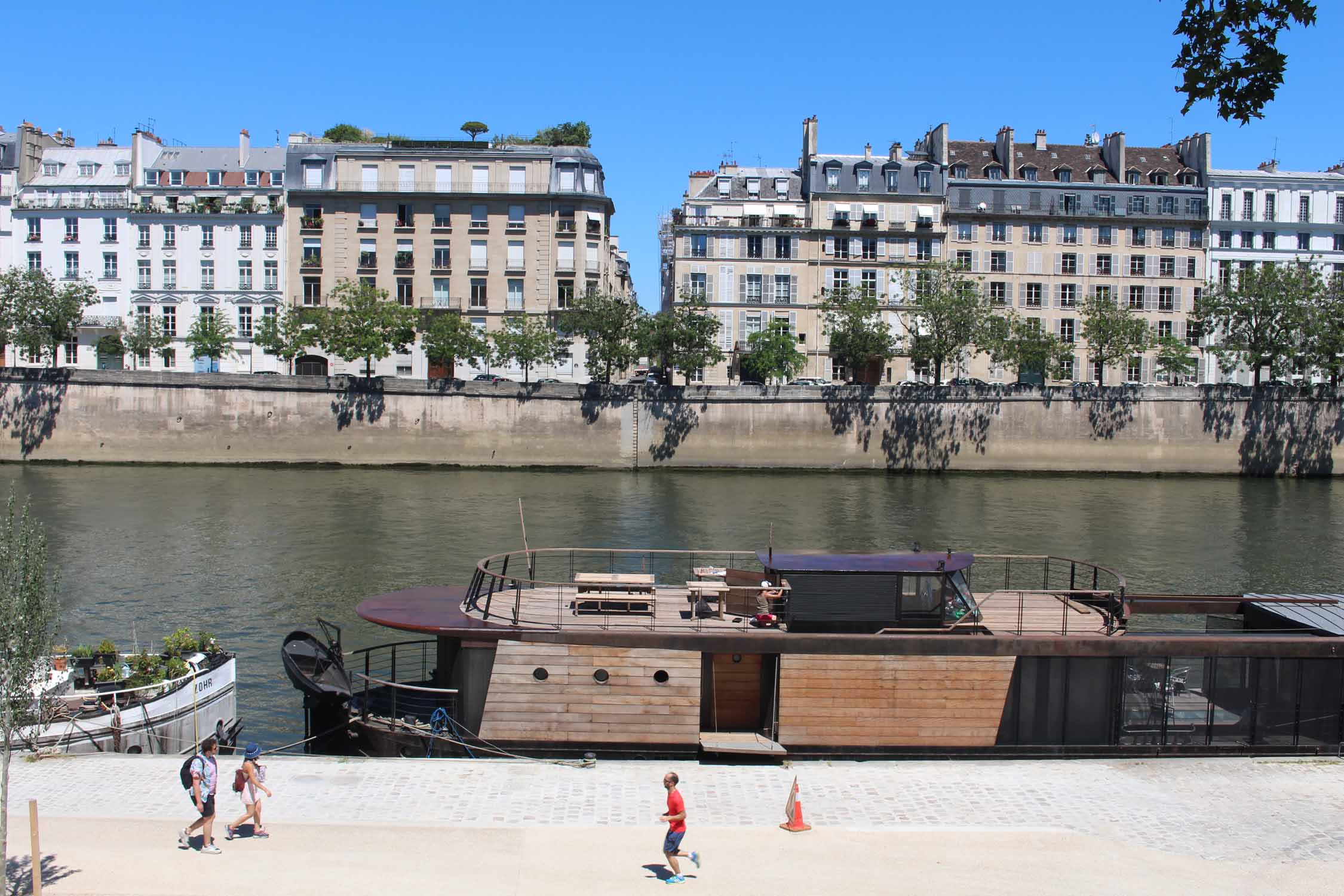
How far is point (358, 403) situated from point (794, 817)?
5399cm

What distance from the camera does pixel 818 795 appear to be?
51.6 feet

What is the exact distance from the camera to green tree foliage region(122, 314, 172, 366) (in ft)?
223

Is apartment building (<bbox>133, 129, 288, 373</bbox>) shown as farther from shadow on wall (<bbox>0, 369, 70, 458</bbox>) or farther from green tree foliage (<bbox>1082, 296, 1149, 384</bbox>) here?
green tree foliage (<bbox>1082, 296, 1149, 384</bbox>)

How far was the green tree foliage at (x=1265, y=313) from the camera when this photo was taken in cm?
6550

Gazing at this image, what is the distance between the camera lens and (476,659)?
17562 mm

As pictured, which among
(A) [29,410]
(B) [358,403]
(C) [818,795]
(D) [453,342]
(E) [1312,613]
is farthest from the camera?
(D) [453,342]

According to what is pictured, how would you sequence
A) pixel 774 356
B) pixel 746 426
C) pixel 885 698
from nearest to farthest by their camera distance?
pixel 885 698 → pixel 746 426 → pixel 774 356

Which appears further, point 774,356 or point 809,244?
point 809,244

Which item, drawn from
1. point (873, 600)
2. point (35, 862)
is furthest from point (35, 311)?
point (873, 600)

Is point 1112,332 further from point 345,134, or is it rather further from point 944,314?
point 345,134

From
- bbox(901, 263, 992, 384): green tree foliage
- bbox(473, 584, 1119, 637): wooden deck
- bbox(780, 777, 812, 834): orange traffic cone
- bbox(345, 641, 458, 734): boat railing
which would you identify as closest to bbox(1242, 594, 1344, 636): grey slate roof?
bbox(473, 584, 1119, 637): wooden deck

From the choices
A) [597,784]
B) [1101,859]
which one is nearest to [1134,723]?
[1101,859]

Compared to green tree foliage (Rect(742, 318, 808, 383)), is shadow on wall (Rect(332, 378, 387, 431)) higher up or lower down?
lower down

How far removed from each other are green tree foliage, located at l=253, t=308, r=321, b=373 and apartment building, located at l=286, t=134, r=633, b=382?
11.1ft
